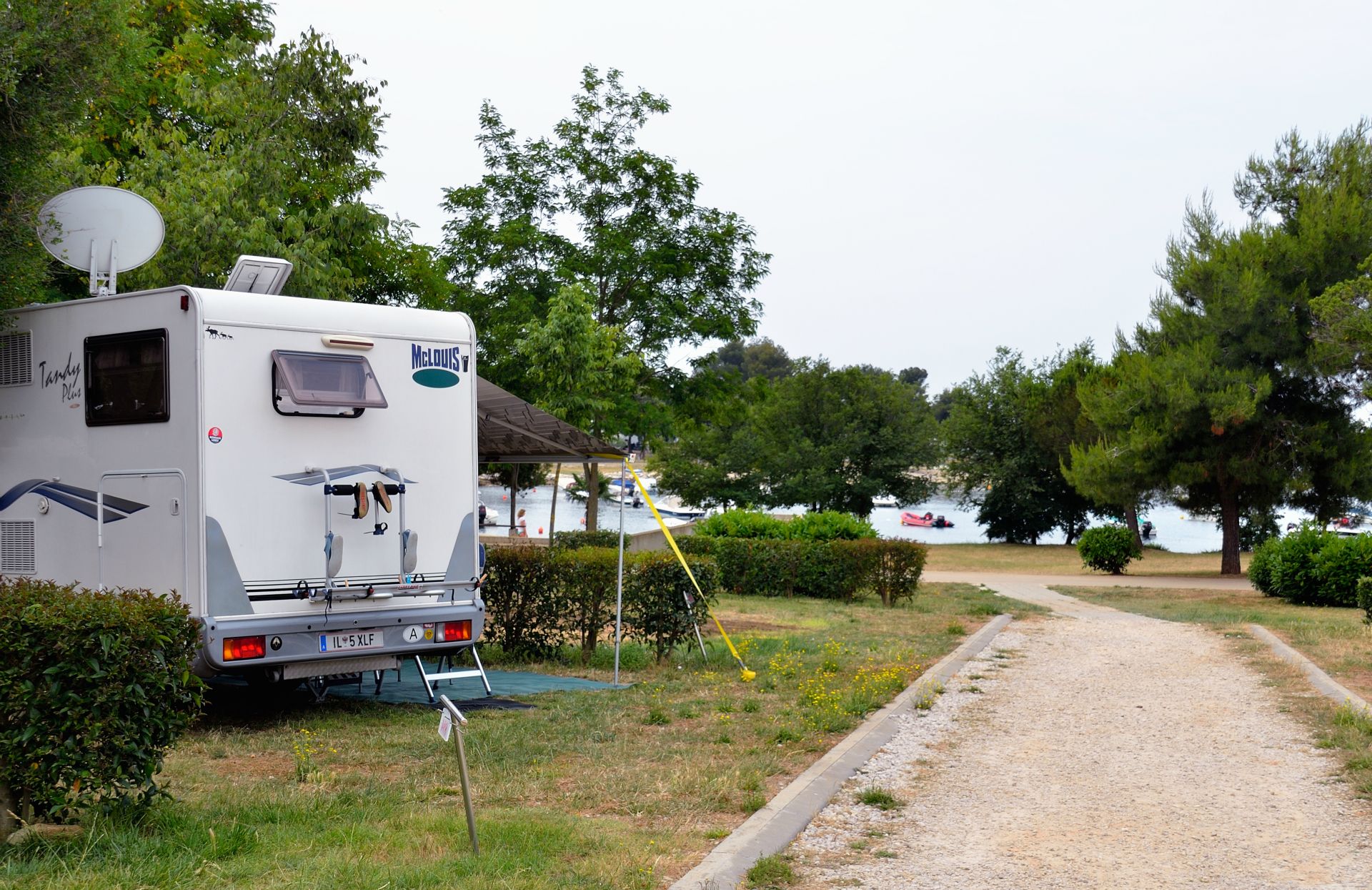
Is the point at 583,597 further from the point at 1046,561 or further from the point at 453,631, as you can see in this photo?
the point at 1046,561

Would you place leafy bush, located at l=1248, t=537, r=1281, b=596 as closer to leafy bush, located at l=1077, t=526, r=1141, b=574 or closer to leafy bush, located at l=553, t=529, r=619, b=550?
leafy bush, located at l=1077, t=526, r=1141, b=574

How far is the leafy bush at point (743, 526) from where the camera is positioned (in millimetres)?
24000

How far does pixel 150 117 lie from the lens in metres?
17.2

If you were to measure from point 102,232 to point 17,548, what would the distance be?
229 cm

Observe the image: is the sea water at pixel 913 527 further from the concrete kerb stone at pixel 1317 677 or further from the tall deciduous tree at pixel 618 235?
the concrete kerb stone at pixel 1317 677

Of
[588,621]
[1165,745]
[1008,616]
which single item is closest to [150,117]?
[588,621]

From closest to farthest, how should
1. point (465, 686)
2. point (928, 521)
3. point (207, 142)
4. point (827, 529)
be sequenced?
1. point (465, 686)
2. point (207, 142)
3. point (827, 529)
4. point (928, 521)

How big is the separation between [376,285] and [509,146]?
339 inches

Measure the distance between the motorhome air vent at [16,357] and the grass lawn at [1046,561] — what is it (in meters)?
30.9

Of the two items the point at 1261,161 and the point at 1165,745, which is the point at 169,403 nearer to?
the point at 1165,745

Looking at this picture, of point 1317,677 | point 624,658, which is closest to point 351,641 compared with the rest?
point 624,658

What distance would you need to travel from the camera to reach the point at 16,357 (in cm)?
843

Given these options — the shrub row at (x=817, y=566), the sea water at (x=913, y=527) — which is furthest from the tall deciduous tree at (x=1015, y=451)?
the shrub row at (x=817, y=566)

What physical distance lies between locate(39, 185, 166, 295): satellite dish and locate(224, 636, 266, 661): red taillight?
275cm
